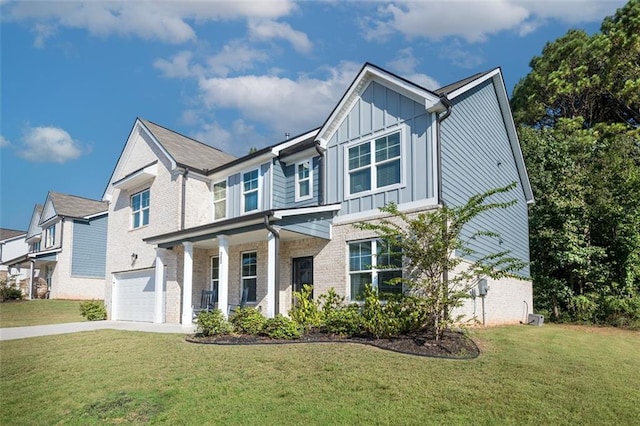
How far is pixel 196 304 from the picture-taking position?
17.7 m

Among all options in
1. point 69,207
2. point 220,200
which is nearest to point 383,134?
point 220,200

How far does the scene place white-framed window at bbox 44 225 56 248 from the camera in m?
34.6

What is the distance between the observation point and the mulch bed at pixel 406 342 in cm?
898

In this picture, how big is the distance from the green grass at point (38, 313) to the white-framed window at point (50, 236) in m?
6.86

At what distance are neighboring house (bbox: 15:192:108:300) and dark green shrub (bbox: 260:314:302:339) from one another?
25872 millimetres

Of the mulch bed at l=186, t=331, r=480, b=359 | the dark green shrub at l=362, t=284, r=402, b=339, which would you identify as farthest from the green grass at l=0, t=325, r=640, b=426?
the dark green shrub at l=362, t=284, r=402, b=339

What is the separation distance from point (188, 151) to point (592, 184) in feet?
56.2

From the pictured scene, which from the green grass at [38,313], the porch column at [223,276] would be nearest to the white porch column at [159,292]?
the porch column at [223,276]

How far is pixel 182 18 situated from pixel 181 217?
289 inches

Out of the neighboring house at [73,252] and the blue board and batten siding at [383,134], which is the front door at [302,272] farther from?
the neighboring house at [73,252]

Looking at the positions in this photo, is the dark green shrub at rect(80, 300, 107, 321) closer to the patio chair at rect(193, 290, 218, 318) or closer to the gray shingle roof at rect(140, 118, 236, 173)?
the patio chair at rect(193, 290, 218, 318)

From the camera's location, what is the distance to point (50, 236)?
35.2 meters

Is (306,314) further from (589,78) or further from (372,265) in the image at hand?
(589,78)

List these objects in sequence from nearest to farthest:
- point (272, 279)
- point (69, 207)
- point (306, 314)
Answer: point (306, 314)
point (272, 279)
point (69, 207)
